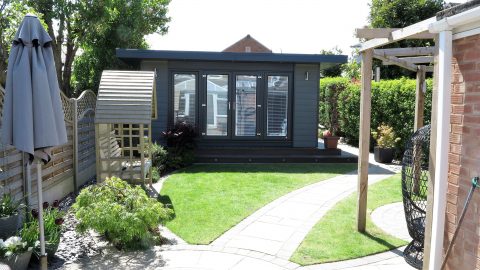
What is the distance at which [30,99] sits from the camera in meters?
3.89

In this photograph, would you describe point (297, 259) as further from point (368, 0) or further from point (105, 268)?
point (368, 0)

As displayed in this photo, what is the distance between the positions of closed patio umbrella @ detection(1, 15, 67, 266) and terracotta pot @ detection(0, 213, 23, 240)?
687 millimetres

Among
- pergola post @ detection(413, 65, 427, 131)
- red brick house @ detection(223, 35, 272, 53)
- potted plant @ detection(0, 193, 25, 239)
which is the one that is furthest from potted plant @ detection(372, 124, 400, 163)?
red brick house @ detection(223, 35, 272, 53)

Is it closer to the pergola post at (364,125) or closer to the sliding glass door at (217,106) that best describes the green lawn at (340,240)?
the pergola post at (364,125)

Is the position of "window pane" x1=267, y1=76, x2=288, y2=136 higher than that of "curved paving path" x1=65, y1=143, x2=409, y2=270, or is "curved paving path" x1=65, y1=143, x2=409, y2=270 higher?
"window pane" x1=267, y1=76, x2=288, y2=136

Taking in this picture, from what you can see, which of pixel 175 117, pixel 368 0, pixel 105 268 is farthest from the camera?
pixel 368 0

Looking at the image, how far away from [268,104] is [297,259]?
807 cm

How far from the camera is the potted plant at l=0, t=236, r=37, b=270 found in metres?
3.97

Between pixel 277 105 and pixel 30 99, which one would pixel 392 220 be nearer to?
pixel 30 99

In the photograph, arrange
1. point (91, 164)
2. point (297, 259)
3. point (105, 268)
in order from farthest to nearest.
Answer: point (91, 164)
point (297, 259)
point (105, 268)

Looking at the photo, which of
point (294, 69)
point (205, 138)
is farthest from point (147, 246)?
point (294, 69)

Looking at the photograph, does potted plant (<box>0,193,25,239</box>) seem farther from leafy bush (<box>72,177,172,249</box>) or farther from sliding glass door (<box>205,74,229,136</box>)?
sliding glass door (<box>205,74,229,136</box>)

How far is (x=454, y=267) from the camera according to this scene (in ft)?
11.3

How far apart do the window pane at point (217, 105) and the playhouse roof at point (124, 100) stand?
436 cm
